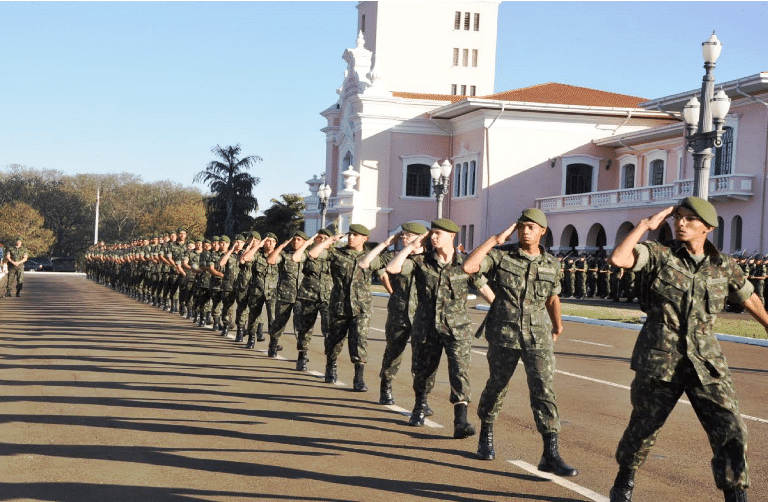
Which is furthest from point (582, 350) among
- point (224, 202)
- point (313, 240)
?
point (224, 202)

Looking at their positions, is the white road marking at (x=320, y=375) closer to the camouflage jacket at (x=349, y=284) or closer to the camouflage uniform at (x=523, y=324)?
the camouflage jacket at (x=349, y=284)

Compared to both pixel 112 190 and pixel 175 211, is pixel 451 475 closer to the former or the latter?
pixel 175 211

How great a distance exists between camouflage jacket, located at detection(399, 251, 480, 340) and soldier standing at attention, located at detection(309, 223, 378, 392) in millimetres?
2607

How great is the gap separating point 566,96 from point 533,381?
5170cm

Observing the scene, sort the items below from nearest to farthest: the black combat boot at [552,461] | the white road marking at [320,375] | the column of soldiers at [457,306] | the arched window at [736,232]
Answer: the column of soldiers at [457,306] → the black combat boot at [552,461] → the white road marking at [320,375] → the arched window at [736,232]

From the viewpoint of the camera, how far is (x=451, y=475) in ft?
23.8

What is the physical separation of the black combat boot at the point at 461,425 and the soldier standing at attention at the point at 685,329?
2413 mm

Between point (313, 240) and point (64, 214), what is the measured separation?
91794 mm

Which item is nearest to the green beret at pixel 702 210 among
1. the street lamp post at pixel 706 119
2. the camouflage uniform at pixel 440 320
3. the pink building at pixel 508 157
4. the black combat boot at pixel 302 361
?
the camouflage uniform at pixel 440 320

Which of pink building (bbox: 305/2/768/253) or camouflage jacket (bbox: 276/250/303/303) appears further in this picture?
pink building (bbox: 305/2/768/253)

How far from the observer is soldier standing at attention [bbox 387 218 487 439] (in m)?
8.62

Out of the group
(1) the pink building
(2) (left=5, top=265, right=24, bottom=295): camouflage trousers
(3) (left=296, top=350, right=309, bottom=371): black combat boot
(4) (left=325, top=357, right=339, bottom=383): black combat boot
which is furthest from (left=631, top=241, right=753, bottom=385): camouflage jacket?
(1) the pink building

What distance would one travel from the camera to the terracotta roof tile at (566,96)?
55375 millimetres

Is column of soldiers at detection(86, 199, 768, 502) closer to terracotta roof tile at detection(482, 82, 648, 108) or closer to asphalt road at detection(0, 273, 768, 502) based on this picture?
asphalt road at detection(0, 273, 768, 502)
